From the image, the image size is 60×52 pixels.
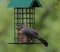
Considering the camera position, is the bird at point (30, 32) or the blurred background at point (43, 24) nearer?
the bird at point (30, 32)

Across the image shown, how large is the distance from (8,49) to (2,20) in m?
0.49

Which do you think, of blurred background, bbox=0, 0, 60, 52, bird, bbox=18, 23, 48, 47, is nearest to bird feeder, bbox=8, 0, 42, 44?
bird, bbox=18, 23, 48, 47

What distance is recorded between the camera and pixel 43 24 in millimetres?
9156

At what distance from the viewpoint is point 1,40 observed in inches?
374

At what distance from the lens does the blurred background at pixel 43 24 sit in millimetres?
9102

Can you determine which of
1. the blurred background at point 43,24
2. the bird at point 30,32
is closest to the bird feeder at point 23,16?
the bird at point 30,32

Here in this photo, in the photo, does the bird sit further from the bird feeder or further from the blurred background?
the blurred background

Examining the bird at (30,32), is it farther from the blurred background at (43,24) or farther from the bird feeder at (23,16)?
the blurred background at (43,24)

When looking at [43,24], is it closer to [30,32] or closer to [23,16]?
[23,16]

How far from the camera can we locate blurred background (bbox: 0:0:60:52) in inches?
358

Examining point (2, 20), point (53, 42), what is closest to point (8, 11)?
point (2, 20)

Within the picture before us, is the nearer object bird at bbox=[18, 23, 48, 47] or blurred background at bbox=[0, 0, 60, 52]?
bird at bbox=[18, 23, 48, 47]

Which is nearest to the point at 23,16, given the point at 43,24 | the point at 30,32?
the point at 30,32

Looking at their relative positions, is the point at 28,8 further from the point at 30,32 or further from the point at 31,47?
the point at 31,47
